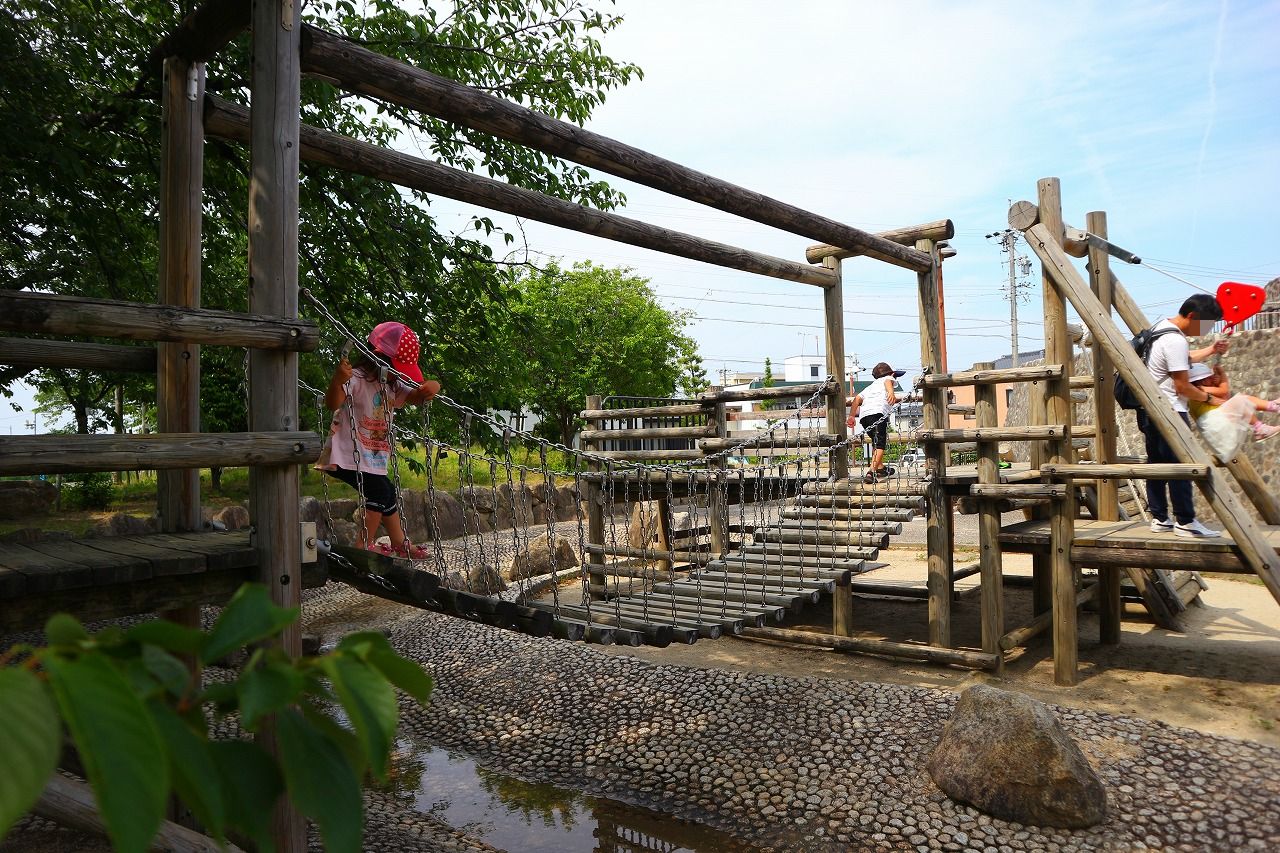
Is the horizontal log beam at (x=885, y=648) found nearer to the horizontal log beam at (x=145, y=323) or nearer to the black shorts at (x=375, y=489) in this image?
the black shorts at (x=375, y=489)

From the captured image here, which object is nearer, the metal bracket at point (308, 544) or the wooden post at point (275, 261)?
the wooden post at point (275, 261)

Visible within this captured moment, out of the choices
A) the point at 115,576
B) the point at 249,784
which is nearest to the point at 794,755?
the point at 115,576

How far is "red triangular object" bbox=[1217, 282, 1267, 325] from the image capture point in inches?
199

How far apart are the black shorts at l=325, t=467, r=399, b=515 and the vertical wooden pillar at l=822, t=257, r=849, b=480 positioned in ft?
11.6

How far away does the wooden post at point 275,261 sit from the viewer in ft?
8.93

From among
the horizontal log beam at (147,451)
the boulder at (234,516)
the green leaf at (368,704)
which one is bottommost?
the boulder at (234,516)

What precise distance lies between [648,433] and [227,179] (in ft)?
11.9

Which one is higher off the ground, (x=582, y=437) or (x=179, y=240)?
(x=179, y=240)

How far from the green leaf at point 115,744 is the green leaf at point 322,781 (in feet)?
0.31

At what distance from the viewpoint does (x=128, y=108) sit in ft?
16.1

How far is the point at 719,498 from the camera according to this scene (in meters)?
6.75

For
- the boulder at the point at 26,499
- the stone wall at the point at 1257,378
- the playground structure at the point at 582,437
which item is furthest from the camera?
the stone wall at the point at 1257,378

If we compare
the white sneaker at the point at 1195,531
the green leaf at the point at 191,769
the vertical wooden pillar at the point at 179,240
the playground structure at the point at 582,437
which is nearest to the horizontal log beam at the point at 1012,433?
the playground structure at the point at 582,437

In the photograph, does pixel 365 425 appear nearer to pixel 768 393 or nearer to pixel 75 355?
pixel 75 355
